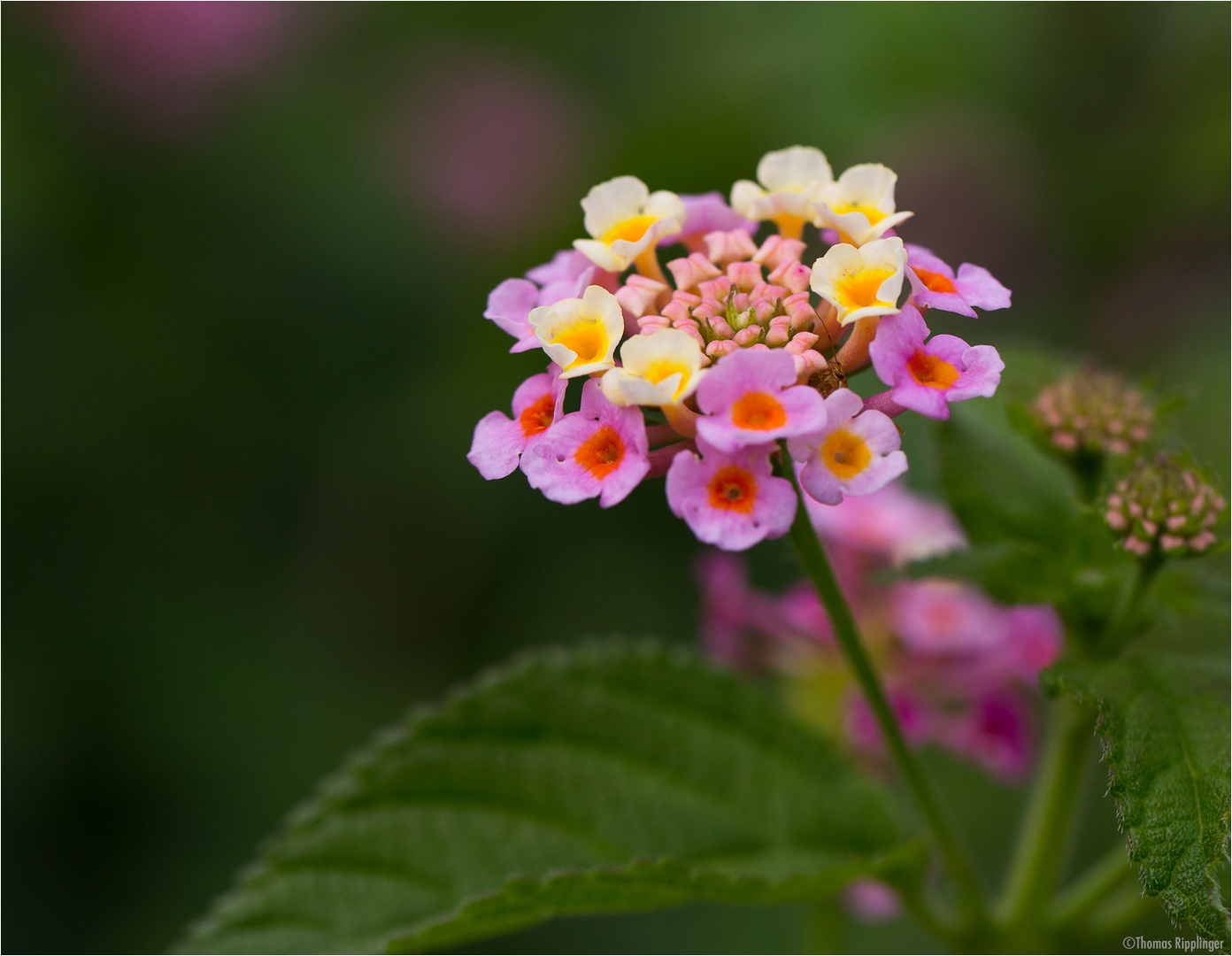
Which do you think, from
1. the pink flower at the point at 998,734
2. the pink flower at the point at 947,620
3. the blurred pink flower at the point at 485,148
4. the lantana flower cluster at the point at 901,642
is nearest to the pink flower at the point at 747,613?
the lantana flower cluster at the point at 901,642

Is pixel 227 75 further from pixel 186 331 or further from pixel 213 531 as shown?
pixel 213 531

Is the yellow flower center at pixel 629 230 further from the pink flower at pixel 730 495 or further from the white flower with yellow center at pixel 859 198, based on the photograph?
the pink flower at pixel 730 495

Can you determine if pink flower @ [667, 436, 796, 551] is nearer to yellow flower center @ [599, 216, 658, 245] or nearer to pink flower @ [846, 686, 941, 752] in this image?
yellow flower center @ [599, 216, 658, 245]

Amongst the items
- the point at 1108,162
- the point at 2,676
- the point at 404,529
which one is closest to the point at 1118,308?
the point at 1108,162

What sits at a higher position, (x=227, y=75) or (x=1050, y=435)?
(x=227, y=75)

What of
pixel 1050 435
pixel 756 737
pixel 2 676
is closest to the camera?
pixel 1050 435
